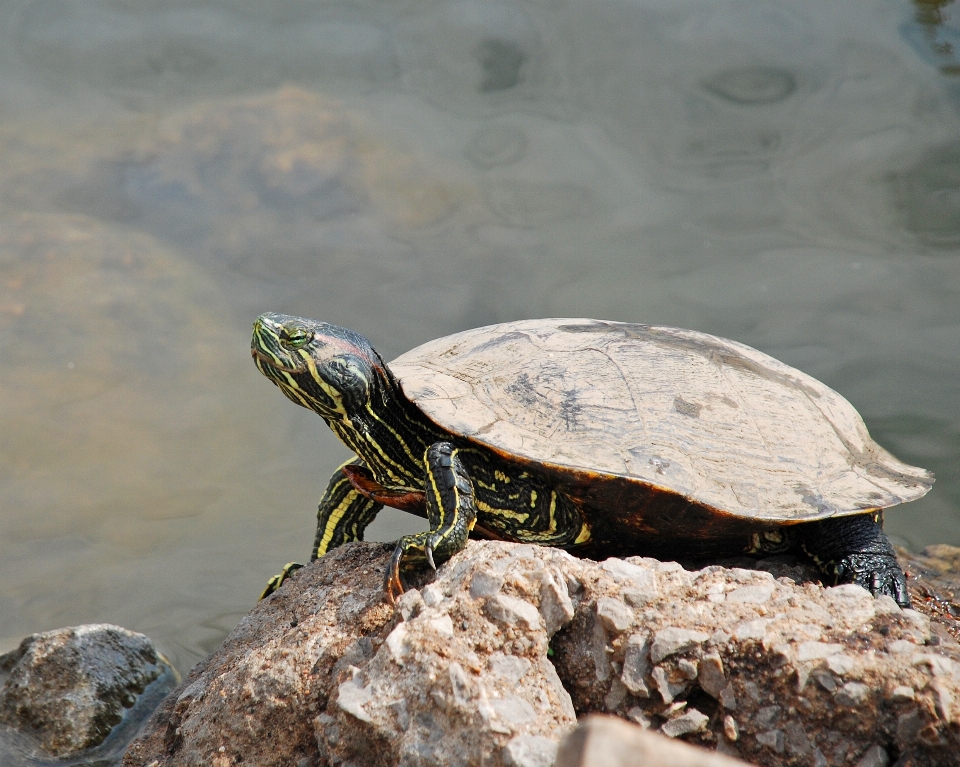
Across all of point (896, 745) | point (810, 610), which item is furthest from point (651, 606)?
point (896, 745)

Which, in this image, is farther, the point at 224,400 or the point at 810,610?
the point at 224,400

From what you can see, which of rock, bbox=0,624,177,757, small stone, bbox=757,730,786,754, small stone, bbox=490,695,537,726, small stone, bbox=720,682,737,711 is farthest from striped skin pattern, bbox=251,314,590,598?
rock, bbox=0,624,177,757

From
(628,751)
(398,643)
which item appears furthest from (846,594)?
(628,751)

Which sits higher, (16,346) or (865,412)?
(16,346)

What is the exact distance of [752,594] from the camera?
2213 millimetres

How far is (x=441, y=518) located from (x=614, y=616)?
732 millimetres

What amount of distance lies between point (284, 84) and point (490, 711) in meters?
7.25

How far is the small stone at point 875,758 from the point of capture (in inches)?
73.7

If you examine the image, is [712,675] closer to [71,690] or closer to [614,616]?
[614,616]

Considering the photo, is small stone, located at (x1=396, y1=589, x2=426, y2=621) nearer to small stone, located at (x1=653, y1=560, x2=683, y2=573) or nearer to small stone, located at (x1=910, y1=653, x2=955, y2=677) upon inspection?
small stone, located at (x1=653, y1=560, x2=683, y2=573)

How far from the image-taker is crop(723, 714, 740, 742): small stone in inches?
76.9

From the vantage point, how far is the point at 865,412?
7031 millimetres

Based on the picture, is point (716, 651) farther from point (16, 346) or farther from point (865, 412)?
point (16, 346)

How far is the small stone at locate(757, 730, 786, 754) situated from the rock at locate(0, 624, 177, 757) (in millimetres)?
2962
